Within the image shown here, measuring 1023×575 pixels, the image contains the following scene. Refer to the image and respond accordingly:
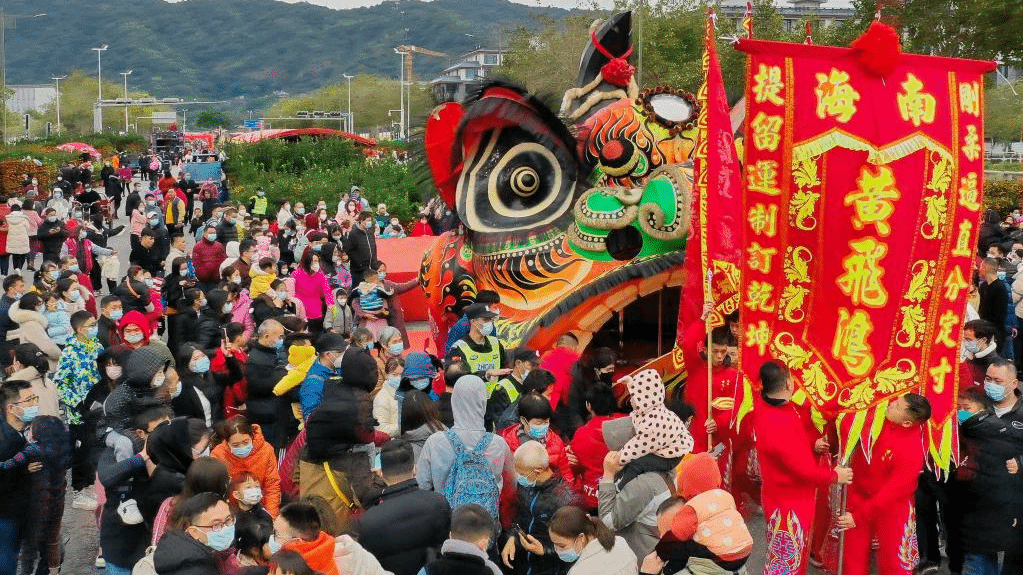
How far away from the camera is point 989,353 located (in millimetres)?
8547

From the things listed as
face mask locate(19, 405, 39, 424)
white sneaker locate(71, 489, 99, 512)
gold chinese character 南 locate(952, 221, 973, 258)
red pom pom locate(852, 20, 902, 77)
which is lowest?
white sneaker locate(71, 489, 99, 512)

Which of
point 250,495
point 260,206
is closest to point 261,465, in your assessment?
point 250,495

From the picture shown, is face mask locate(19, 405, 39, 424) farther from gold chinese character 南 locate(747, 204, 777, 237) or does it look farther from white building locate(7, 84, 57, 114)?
white building locate(7, 84, 57, 114)

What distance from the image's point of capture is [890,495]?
6.60 metres

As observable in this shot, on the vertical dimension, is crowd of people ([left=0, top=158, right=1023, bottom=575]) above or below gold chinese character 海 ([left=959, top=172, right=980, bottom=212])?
below

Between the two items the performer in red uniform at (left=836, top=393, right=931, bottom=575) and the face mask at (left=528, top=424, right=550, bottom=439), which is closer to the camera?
the face mask at (left=528, top=424, right=550, bottom=439)

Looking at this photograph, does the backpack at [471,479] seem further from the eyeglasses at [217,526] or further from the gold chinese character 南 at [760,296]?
the gold chinese character 南 at [760,296]

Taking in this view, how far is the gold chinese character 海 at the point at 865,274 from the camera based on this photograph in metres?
6.77

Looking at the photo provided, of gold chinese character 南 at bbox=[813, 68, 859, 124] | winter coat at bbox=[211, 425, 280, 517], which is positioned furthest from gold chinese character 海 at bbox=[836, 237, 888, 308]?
winter coat at bbox=[211, 425, 280, 517]

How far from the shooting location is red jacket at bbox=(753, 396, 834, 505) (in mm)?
Result: 6516

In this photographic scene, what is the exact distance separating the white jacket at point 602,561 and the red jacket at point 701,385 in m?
2.94

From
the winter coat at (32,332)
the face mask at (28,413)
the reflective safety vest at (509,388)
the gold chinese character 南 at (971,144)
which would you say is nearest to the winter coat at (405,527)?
the reflective safety vest at (509,388)

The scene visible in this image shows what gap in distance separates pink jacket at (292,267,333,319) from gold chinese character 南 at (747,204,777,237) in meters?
6.70

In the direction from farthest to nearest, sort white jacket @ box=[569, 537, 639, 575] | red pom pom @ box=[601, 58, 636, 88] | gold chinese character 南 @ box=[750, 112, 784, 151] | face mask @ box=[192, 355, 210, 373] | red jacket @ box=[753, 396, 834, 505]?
red pom pom @ box=[601, 58, 636, 88]
face mask @ box=[192, 355, 210, 373]
gold chinese character 南 @ box=[750, 112, 784, 151]
red jacket @ box=[753, 396, 834, 505]
white jacket @ box=[569, 537, 639, 575]
